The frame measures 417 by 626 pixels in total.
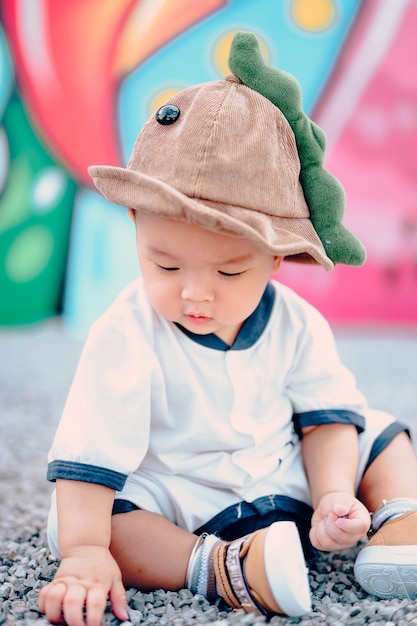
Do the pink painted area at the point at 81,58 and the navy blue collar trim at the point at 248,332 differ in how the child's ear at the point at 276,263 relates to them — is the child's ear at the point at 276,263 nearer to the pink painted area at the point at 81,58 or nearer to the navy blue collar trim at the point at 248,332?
the navy blue collar trim at the point at 248,332

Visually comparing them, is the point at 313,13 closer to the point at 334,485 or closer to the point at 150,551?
the point at 334,485

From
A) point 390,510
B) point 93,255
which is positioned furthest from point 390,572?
point 93,255

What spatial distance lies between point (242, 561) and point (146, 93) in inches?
123

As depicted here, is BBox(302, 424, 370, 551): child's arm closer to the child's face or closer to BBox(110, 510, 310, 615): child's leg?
BBox(110, 510, 310, 615): child's leg

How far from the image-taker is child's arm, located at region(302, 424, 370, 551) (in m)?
0.93

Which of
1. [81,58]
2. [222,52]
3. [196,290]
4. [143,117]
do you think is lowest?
[196,290]

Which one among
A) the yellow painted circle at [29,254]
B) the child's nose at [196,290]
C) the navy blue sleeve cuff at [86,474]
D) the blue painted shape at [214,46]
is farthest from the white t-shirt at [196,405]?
the blue painted shape at [214,46]

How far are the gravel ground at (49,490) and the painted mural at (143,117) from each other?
0.47 meters

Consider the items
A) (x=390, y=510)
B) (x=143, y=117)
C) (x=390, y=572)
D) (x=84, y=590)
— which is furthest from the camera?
(x=143, y=117)

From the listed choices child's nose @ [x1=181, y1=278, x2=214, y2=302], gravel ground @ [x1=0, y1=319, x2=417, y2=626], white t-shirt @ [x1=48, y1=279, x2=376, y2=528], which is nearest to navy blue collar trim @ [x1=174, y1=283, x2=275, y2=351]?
white t-shirt @ [x1=48, y1=279, x2=376, y2=528]

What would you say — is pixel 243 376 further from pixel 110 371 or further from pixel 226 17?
pixel 226 17

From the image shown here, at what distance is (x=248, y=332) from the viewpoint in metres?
1.09

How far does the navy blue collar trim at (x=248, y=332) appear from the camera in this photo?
106cm

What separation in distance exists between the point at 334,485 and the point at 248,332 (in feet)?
0.84
